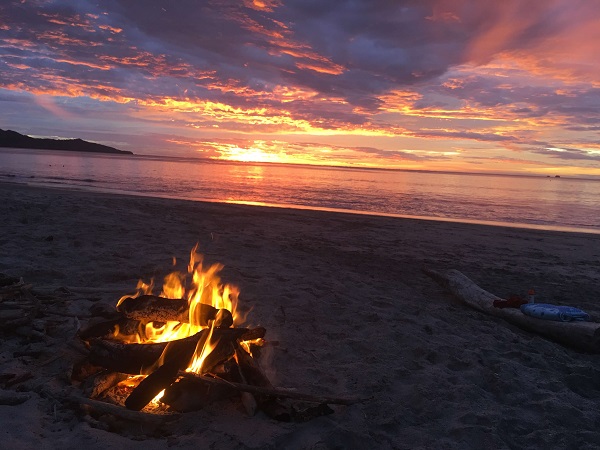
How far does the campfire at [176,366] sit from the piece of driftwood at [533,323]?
12.7 feet

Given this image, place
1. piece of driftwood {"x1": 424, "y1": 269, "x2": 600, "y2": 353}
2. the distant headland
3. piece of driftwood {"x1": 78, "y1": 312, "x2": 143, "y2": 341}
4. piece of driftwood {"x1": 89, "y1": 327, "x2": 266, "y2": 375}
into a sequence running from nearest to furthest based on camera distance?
1. piece of driftwood {"x1": 89, "y1": 327, "x2": 266, "y2": 375}
2. piece of driftwood {"x1": 78, "y1": 312, "x2": 143, "y2": 341}
3. piece of driftwood {"x1": 424, "y1": 269, "x2": 600, "y2": 353}
4. the distant headland

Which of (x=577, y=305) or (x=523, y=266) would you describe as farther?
(x=523, y=266)

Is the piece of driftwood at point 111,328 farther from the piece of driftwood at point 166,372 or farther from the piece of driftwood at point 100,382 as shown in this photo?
the piece of driftwood at point 166,372

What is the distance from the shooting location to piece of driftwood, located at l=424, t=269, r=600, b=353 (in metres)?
5.91

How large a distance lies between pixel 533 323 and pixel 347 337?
9.96ft

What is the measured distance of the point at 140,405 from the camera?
3.77 meters

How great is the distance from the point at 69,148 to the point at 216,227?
684 feet

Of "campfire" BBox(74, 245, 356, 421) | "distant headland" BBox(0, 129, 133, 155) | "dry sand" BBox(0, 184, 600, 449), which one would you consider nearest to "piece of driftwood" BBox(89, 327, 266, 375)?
"campfire" BBox(74, 245, 356, 421)

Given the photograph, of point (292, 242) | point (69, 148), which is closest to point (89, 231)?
point (292, 242)

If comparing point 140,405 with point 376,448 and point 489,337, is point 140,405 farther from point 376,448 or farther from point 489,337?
point 489,337

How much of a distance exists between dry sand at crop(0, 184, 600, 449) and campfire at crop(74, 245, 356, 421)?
16 centimetres

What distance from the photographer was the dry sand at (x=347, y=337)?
3.74 m

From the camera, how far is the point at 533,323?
6.59 metres

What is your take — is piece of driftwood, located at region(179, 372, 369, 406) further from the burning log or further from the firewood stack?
the burning log
